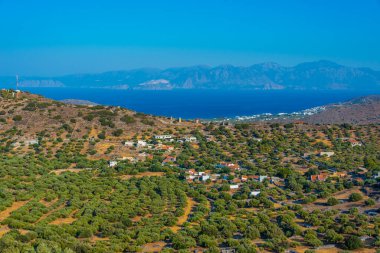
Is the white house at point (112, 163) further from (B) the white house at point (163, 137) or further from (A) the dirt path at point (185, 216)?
(A) the dirt path at point (185, 216)

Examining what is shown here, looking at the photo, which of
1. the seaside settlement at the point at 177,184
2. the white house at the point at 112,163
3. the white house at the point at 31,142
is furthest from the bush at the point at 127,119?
the white house at the point at 112,163

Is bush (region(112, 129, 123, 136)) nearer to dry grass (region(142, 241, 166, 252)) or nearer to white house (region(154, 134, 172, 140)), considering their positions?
white house (region(154, 134, 172, 140))

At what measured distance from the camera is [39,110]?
58500 mm

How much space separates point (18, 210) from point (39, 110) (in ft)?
116

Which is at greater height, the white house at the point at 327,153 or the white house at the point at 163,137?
the white house at the point at 163,137

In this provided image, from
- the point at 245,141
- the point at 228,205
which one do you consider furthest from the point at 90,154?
Answer: the point at 228,205

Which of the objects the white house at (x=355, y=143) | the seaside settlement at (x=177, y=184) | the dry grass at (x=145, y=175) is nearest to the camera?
the seaside settlement at (x=177, y=184)

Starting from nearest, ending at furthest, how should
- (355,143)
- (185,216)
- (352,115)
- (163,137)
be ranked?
(185,216) < (355,143) < (163,137) < (352,115)

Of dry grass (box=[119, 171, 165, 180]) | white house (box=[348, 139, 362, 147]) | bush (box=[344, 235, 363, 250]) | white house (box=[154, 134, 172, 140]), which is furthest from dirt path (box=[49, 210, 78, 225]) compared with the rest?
white house (box=[348, 139, 362, 147])

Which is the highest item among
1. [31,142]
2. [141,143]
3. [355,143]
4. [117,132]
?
[117,132]

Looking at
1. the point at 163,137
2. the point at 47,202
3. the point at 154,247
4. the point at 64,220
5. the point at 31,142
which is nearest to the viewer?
the point at 154,247

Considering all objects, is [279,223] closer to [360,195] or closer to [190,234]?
[190,234]

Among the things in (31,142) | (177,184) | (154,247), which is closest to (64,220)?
(154,247)

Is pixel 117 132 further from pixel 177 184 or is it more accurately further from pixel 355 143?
pixel 355 143
